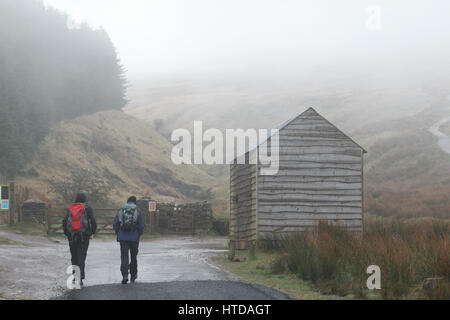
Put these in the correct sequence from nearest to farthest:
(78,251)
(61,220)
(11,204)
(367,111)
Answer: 1. (78,251)
2. (11,204)
3. (61,220)
4. (367,111)

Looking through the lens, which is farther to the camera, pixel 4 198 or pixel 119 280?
pixel 4 198

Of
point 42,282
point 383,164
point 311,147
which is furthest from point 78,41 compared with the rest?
point 42,282

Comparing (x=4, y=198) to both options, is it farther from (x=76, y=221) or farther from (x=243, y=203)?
(x=76, y=221)

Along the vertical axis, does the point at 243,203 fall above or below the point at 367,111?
below

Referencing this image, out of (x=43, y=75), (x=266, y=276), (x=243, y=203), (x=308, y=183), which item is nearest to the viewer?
(x=266, y=276)

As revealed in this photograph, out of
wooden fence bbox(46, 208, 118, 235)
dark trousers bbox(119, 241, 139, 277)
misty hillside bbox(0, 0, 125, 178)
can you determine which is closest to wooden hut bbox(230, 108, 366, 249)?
dark trousers bbox(119, 241, 139, 277)

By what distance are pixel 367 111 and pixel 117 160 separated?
166ft

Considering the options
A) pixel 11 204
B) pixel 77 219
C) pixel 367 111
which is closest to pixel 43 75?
pixel 11 204

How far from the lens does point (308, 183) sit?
20281mm

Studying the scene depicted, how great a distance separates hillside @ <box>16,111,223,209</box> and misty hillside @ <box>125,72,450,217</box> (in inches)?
411

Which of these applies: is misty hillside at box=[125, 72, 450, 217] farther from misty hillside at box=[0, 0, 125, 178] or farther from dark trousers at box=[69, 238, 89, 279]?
dark trousers at box=[69, 238, 89, 279]

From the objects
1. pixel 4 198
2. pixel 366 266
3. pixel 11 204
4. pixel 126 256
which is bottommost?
pixel 366 266

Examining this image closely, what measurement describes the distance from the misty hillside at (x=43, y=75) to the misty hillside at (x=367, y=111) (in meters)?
20.6

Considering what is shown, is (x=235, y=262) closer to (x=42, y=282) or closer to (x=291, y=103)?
(x=42, y=282)
